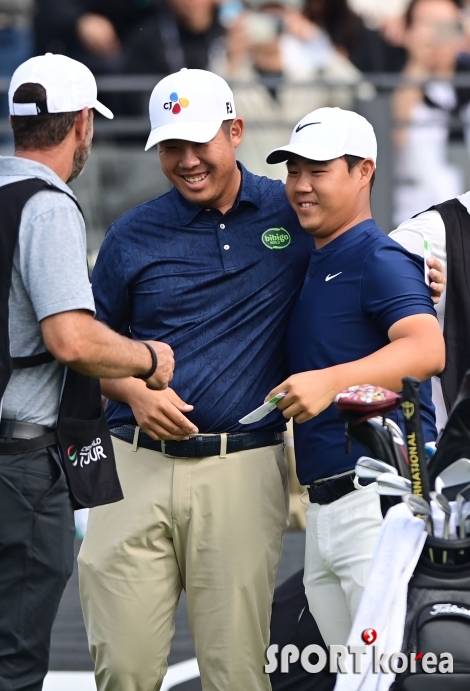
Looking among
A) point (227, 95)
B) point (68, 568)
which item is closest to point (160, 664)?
point (68, 568)

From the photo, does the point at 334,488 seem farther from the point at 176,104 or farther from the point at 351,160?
the point at 176,104

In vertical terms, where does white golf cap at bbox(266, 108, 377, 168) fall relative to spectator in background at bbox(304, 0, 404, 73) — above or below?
below

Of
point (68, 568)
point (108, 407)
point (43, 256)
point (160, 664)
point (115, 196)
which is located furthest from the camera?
point (115, 196)

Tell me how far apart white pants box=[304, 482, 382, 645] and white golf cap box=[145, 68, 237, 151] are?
1.07 metres

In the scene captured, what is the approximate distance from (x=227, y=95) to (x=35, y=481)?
1.26 meters

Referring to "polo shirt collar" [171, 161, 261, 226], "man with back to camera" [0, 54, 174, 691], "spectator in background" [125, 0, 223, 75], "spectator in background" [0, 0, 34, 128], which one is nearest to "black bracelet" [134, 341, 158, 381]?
"man with back to camera" [0, 54, 174, 691]

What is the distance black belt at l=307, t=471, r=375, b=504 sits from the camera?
296 cm

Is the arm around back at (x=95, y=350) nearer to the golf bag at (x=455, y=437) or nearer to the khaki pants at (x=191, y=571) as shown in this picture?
the khaki pants at (x=191, y=571)

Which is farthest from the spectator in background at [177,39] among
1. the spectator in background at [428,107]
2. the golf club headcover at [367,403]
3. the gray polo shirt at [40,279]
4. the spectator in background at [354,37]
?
the golf club headcover at [367,403]

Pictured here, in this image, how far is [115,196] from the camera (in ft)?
22.3

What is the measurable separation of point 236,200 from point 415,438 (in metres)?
1.20

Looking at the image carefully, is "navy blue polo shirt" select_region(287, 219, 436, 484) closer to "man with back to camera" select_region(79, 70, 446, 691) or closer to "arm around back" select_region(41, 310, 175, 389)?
"man with back to camera" select_region(79, 70, 446, 691)

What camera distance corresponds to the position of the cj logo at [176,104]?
321cm

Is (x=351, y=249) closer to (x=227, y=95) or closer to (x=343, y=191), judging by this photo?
(x=343, y=191)
